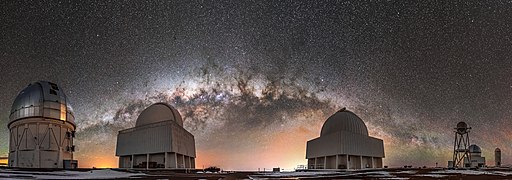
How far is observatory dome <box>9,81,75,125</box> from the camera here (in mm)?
48312

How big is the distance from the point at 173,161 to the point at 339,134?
81.2 feet

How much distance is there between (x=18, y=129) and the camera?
1929 inches

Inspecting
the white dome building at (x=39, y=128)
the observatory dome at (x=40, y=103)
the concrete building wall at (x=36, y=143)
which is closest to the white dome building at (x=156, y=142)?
the white dome building at (x=39, y=128)

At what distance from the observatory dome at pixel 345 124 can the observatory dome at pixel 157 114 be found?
2434cm

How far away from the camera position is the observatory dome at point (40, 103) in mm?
48312

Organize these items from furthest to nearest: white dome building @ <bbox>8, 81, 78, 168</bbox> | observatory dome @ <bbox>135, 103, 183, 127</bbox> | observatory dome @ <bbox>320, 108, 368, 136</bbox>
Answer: observatory dome @ <bbox>320, 108, 368, 136</bbox>
observatory dome @ <bbox>135, 103, 183, 127</bbox>
white dome building @ <bbox>8, 81, 78, 168</bbox>

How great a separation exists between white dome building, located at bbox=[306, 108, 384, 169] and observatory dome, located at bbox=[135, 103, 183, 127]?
23399 millimetres

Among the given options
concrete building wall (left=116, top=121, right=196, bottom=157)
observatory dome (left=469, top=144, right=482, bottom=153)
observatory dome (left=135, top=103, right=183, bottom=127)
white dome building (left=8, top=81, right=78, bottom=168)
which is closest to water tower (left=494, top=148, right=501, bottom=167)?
observatory dome (left=469, top=144, right=482, bottom=153)

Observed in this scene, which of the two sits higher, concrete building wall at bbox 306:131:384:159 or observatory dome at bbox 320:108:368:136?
observatory dome at bbox 320:108:368:136

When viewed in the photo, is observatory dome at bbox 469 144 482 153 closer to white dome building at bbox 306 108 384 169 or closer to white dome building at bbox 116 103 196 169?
white dome building at bbox 306 108 384 169

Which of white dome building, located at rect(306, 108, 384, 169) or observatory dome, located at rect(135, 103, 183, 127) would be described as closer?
observatory dome, located at rect(135, 103, 183, 127)

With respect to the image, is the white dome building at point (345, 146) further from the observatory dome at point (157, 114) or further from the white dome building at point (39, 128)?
the white dome building at point (39, 128)

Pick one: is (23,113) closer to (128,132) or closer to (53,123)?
(53,123)

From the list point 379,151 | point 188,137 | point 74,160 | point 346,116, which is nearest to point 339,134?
point 346,116
